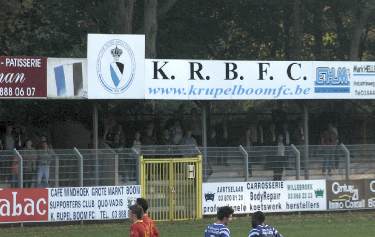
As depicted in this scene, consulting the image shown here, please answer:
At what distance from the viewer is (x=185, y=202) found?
24688 mm

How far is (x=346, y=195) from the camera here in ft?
87.6

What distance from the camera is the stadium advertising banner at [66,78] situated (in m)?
24.5

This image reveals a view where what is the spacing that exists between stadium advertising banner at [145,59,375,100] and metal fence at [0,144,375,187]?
1.68 meters

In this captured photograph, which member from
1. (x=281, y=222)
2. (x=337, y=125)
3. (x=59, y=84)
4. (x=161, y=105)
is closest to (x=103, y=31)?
(x=161, y=105)

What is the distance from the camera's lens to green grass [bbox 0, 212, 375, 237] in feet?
69.6

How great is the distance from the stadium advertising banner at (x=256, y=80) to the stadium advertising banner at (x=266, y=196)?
272 cm

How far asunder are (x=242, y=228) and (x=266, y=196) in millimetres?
3321

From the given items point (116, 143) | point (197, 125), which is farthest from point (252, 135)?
point (116, 143)

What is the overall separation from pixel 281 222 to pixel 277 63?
17.4ft

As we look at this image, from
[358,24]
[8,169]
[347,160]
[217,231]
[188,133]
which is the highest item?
[358,24]

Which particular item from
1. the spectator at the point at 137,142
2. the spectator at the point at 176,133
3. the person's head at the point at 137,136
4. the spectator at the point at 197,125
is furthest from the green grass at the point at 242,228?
the spectator at the point at 197,125

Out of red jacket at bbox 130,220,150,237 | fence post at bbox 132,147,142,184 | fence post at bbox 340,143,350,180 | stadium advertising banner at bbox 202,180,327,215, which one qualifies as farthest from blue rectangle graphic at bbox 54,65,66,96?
red jacket at bbox 130,220,150,237

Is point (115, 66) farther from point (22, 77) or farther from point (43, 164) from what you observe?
point (43, 164)

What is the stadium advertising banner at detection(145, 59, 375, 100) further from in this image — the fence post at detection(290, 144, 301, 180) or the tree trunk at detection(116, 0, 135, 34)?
the tree trunk at detection(116, 0, 135, 34)
